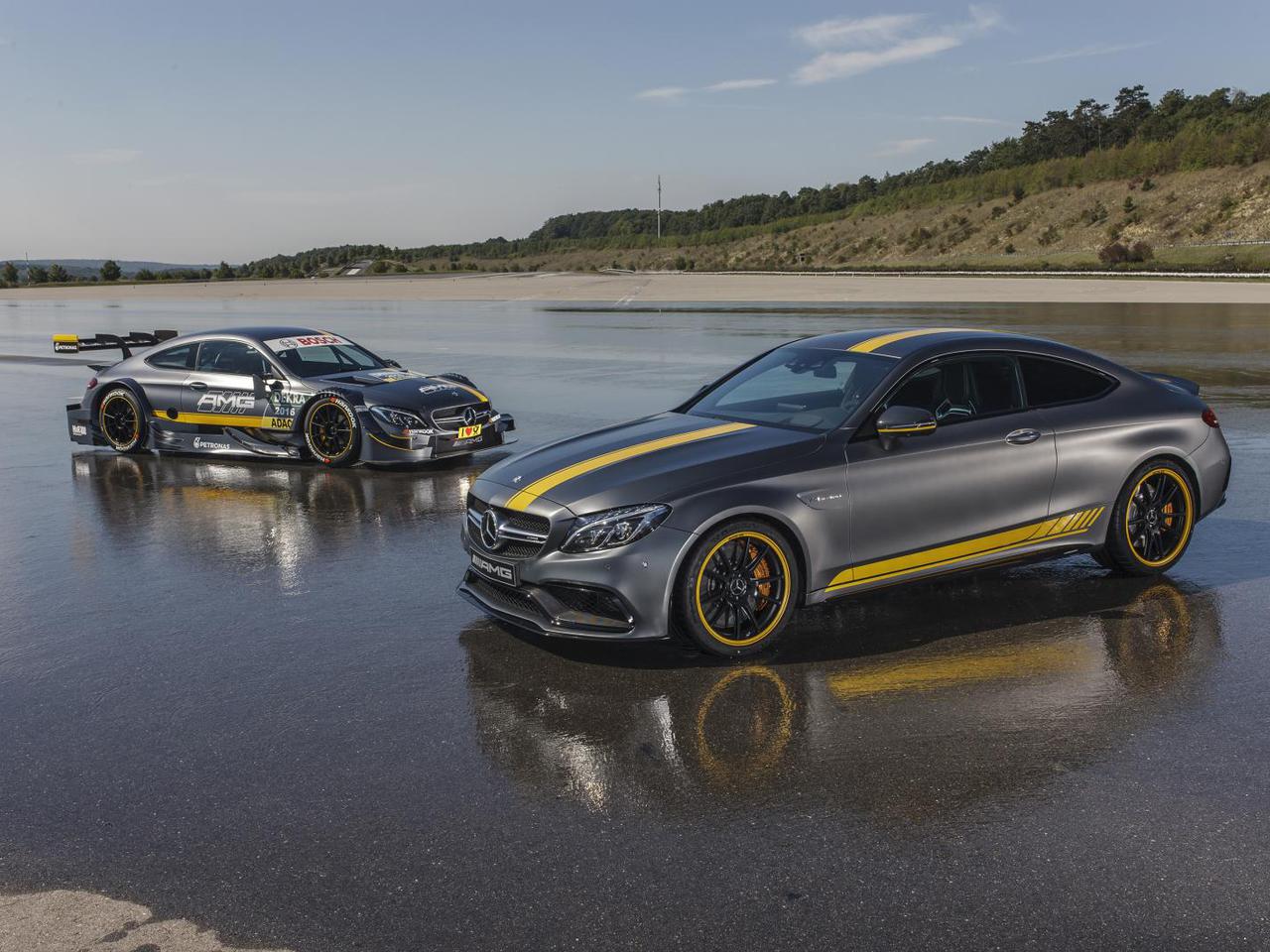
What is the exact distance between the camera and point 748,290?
186 feet

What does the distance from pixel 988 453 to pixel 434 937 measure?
427 cm

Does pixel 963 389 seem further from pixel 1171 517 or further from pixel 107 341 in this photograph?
pixel 107 341

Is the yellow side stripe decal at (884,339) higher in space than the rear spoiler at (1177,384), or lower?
higher

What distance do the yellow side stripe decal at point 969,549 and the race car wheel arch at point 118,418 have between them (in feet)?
30.2

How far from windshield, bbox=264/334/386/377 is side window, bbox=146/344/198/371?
943mm

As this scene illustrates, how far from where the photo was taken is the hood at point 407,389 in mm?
11570

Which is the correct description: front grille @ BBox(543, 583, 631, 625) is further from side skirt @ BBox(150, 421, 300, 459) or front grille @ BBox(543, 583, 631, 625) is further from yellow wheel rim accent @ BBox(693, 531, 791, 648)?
side skirt @ BBox(150, 421, 300, 459)

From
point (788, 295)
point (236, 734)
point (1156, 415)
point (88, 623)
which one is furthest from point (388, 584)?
point (788, 295)

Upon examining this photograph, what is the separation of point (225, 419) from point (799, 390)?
733 cm

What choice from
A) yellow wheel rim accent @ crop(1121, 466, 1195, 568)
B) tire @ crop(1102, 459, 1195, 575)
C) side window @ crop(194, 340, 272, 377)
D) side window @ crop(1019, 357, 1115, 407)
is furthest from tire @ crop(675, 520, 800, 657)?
side window @ crop(194, 340, 272, 377)

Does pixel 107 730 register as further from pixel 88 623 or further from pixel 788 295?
pixel 788 295

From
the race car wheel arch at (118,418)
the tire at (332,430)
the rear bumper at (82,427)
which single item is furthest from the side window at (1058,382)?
the rear bumper at (82,427)

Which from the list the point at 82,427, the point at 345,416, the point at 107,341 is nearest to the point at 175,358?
the point at 82,427

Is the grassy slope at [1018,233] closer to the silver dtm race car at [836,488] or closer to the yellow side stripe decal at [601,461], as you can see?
the silver dtm race car at [836,488]
